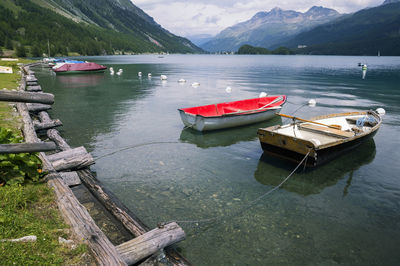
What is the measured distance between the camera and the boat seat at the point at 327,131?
14542 mm

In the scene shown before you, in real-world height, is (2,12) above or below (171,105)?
above

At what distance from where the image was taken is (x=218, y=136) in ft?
62.4

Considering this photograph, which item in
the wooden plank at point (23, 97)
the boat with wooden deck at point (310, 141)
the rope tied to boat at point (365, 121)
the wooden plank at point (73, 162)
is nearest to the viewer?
the wooden plank at point (23, 97)

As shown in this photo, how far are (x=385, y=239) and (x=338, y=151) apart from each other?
20.0ft

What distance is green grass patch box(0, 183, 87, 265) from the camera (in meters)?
4.92

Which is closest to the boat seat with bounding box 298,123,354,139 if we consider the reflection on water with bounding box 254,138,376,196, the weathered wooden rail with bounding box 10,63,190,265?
the reflection on water with bounding box 254,138,376,196

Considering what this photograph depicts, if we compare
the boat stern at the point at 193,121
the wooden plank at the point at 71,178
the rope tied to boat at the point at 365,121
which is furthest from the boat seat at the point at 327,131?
the wooden plank at the point at 71,178

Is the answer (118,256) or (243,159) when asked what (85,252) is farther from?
(243,159)

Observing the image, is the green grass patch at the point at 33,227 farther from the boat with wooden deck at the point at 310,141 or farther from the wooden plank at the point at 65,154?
the boat with wooden deck at the point at 310,141

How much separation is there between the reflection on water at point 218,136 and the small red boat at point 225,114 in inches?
17.9

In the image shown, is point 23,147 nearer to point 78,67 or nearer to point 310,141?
point 310,141

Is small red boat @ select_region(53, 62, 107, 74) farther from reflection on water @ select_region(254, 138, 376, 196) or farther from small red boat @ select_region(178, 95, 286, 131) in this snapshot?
reflection on water @ select_region(254, 138, 376, 196)

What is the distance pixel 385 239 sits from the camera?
8.47m

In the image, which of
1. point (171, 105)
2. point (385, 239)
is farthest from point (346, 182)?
Result: point (171, 105)
